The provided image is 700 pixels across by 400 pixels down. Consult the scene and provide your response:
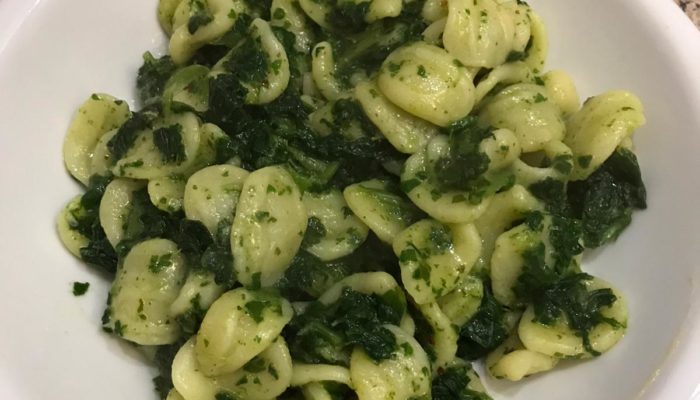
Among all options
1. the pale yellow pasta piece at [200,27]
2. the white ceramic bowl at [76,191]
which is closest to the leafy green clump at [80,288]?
the white ceramic bowl at [76,191]

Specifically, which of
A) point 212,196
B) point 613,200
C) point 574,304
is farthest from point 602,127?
point 212,196

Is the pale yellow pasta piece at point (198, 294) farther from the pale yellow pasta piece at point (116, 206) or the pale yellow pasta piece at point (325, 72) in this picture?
the pale yellow pasta piece at point (325, 72)

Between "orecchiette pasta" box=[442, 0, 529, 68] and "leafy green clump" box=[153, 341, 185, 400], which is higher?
"orecchiette pasta" box=[442, 0, 529, 68]

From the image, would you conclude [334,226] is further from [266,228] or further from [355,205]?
[266,228]

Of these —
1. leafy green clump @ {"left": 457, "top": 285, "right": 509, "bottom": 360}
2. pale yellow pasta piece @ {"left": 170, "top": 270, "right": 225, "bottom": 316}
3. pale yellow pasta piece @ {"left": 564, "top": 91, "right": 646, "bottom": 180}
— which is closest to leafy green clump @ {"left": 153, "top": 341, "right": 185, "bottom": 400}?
pale yellow pasta piece @ {"left": 170, "top": 270, "right": 225, "bottom": 316}

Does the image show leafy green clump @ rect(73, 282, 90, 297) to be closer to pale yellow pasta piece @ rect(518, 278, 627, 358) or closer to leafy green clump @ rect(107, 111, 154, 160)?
leafy green clump @ rect(107, 111, 154, 160)

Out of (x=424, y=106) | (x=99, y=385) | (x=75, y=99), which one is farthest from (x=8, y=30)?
(x=424, y=106)
